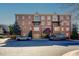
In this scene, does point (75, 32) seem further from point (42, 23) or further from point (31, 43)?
point (31, 43)

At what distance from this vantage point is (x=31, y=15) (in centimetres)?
787

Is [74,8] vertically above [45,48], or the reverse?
[74,8]

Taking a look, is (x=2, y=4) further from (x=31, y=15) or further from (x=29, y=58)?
(x=29, y=58)

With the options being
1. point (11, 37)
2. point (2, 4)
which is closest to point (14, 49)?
point (11, 37)

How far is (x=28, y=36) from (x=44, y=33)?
0.27 metres

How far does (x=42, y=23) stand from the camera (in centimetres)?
789

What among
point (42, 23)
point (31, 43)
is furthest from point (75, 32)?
point (31, 43)

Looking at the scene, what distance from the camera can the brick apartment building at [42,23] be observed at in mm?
7867

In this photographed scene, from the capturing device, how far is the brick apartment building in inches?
310

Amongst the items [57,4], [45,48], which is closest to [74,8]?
[57,4]

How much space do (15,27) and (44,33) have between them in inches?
19.4

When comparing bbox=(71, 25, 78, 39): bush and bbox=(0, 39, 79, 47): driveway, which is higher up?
bbox=(71, 25, 78, 39): bush

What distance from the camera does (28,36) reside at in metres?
7.93

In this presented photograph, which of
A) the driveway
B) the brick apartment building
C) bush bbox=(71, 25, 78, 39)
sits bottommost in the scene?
the driveway
